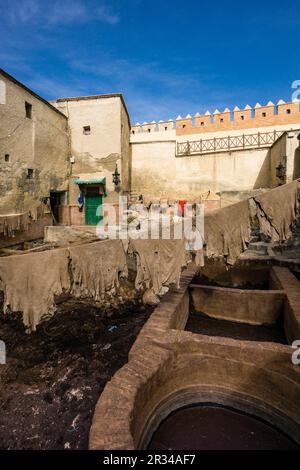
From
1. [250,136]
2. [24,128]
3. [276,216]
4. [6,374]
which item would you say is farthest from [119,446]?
[250,136]

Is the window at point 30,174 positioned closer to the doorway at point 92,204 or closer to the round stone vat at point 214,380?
the doorway at point 92,204

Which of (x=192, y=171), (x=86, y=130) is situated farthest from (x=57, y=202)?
(x=192, y=171)

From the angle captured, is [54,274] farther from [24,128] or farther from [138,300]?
[24,128]

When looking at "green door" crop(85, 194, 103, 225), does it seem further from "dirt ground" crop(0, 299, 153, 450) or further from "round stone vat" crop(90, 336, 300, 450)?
"round stone vat" crop(90, 336, 300, 450)

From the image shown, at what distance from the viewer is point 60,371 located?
4.93 metres

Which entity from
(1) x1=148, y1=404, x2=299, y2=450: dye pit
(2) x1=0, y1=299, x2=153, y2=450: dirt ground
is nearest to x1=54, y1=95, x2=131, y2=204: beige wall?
(2) x1=0, y1=299, x2=153, y2=450: dirt ground

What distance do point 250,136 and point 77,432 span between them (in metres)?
21.4

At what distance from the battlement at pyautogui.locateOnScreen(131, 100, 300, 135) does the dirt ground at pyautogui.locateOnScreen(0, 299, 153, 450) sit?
18346mm

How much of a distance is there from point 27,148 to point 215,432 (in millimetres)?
15298

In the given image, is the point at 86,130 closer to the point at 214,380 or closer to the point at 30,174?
the point at 30,174

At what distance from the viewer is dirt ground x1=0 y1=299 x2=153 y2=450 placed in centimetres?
376

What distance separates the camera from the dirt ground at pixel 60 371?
3764 millimetres
